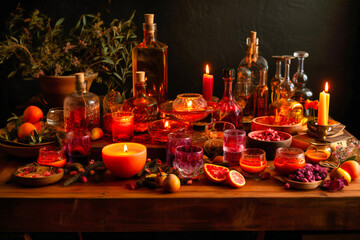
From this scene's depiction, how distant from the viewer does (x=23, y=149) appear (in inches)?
54.0

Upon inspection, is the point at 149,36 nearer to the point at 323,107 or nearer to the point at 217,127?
the point at 217,127

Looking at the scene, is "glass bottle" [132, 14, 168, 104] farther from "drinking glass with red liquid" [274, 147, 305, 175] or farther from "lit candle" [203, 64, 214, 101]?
"drinking glass with red liquid" [274, 147, 305, 175]

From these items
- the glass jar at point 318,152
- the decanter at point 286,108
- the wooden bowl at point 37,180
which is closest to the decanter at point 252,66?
the decanter at point 286,108

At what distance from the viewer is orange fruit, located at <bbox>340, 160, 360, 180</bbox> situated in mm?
1254

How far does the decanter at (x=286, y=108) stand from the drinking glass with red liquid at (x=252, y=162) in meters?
0.32

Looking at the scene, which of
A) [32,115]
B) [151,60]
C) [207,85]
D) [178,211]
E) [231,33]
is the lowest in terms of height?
[178,211]

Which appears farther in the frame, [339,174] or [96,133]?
[96,133]

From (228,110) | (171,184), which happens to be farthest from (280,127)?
(171,184)

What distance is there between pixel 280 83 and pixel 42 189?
101cm

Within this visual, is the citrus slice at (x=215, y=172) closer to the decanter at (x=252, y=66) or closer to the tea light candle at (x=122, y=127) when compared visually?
the tea light candle at (x=122, y=127)

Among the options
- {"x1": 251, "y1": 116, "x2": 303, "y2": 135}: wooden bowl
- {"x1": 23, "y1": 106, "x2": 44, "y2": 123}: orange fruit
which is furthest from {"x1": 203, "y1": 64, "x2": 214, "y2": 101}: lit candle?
{"x1": 23, "y1": 106, "x2": 44, "y2": 123}: orange fruit

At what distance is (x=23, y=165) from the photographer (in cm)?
137

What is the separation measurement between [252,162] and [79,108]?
67cm

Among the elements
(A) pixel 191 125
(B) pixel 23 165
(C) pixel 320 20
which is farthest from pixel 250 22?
(B) pixel 23 165
